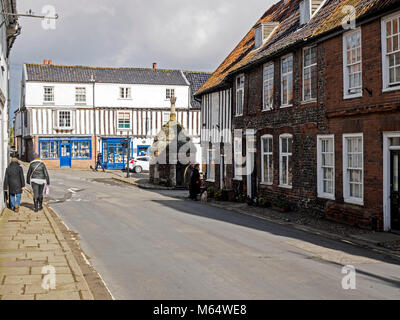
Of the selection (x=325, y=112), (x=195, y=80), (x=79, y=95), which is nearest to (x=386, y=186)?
(x=325, y=112)

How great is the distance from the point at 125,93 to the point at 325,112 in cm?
3633

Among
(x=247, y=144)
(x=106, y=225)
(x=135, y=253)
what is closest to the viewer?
(x=135, y=253)

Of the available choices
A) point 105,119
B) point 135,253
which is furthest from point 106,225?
point 105,119

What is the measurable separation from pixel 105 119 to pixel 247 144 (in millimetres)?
29691

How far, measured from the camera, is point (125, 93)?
165ft

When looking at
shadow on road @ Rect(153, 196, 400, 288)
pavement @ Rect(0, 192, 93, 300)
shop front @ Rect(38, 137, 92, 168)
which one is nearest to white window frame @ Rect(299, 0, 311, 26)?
shadow on road @ Rect(153, 196, 400, 288)

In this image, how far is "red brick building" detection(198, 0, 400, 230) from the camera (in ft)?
43.8

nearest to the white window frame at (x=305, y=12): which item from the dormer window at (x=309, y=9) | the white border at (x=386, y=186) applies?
the dormer window at (x=309, y=9)

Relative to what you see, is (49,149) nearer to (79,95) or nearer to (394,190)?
(79,95)

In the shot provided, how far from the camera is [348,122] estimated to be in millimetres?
14883

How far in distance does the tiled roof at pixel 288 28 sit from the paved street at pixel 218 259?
6354mm

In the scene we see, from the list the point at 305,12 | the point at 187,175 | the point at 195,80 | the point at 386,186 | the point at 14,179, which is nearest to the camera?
the point at 386,186

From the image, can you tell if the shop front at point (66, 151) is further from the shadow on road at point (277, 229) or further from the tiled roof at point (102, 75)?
the shadow on road at point (277, 229)
